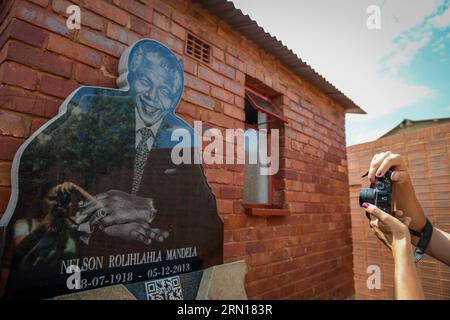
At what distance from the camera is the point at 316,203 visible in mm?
3523

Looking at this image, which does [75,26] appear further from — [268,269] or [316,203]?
[316,203]

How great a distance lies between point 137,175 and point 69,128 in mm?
457

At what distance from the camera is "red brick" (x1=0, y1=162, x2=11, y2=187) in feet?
4.23

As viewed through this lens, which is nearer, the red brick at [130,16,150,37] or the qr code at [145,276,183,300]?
the qr code at [145,276,183,300]

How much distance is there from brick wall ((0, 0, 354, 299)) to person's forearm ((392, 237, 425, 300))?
56.3 inches

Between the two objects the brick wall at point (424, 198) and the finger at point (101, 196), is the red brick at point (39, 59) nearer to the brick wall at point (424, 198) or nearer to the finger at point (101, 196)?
the finger at point (101, 196)

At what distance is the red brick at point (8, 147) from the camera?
1299 millimetres

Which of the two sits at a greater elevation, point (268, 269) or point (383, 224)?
point (383, 224)

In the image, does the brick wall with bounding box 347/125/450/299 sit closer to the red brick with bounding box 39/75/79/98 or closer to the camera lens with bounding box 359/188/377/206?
the camera lens with bounding box 359/188/377/206

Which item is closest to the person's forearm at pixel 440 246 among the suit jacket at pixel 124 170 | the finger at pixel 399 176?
the finger at pixel 399 176

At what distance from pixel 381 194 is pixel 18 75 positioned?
1.93 meters

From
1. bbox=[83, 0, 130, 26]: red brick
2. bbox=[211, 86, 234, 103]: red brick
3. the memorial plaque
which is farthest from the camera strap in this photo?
bbox=[83, 0, 130, 26]: red brick

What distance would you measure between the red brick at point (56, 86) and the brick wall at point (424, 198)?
527cm
